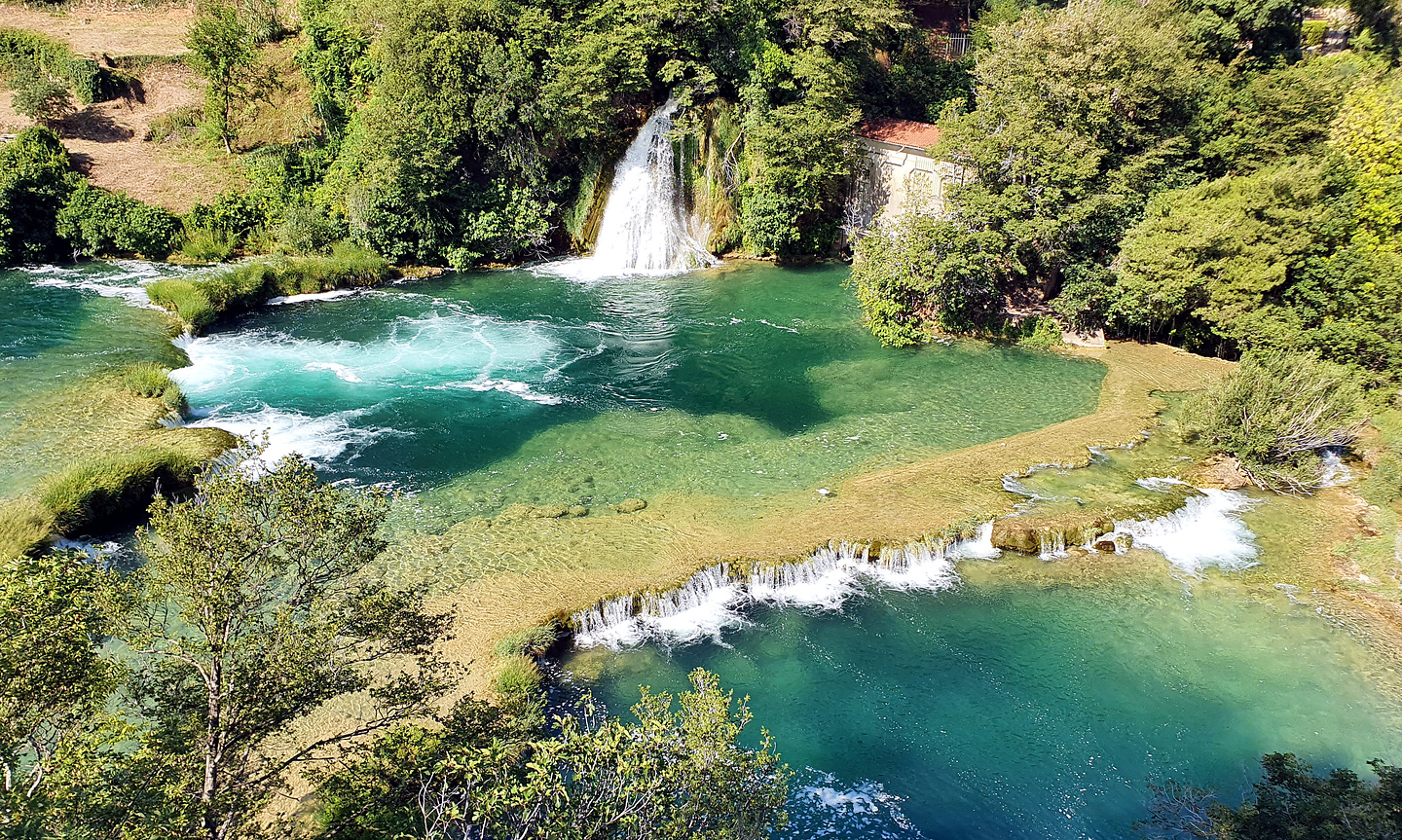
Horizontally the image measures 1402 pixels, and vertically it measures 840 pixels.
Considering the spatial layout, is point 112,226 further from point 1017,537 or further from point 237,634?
point 1017,537

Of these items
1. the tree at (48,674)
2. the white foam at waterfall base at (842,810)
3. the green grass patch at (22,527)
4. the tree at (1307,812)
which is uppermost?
the tree at (48,674)

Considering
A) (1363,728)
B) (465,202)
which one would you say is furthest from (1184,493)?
(465,202)

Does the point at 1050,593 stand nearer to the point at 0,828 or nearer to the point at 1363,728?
the point at 1363,728

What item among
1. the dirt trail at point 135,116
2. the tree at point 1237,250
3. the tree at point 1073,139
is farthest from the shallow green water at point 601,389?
the dirt trail at point 135,116

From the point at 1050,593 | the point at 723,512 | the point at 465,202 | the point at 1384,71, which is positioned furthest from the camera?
the point at 465,202

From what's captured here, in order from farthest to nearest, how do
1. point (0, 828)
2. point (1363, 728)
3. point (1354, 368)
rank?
1. point (1354, 368)
2. point (1363, 728)
3. point (0, 828)

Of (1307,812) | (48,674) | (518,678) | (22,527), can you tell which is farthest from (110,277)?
(1307,812)

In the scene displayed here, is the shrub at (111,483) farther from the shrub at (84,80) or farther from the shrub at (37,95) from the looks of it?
the shrub at (84,80)
